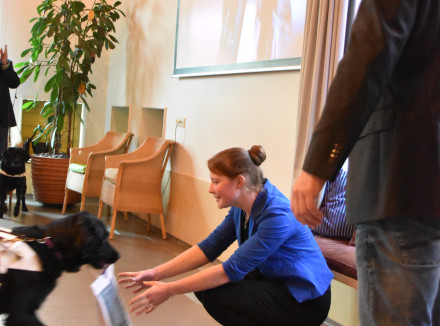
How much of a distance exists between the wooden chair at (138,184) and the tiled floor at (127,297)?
0.26m

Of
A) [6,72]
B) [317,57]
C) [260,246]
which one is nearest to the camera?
[260,246]

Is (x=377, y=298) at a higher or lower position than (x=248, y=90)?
lower

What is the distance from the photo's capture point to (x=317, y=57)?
2740 mm

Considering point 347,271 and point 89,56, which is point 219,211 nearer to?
point 347,271

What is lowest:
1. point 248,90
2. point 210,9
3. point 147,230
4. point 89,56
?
point 147,230

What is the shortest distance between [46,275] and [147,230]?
127 inches

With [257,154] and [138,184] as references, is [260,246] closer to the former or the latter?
[257,154]

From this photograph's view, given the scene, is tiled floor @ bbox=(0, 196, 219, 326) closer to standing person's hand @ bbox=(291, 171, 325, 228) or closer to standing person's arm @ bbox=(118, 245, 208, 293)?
standing person's arm @ bbox=(118, 245, 208, 293)

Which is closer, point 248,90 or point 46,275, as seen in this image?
point 46,275

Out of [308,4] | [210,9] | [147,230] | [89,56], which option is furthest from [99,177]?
[308,4]

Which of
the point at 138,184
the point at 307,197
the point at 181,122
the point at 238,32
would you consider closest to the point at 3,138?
the point at 138,184

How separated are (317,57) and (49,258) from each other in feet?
5.96

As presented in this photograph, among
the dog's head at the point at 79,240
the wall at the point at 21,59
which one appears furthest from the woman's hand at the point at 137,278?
the wall at the point at 21,59

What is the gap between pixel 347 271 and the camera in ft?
7.10
